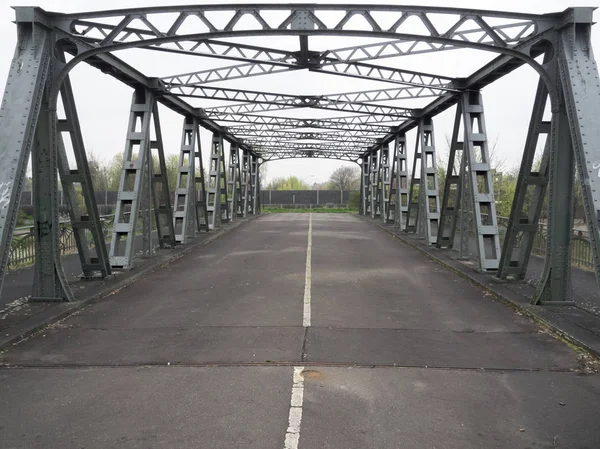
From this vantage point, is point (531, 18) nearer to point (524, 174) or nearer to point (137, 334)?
point (524, 174)

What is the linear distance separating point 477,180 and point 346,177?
8911cm

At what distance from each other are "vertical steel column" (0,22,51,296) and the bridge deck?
1.81 m

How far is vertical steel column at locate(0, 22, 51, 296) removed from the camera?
289 inches

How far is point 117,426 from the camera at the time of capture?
461 centimetres

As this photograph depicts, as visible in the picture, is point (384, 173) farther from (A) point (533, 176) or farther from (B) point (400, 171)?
(A) point (533, 176)

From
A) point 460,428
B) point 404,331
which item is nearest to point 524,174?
point 404,331

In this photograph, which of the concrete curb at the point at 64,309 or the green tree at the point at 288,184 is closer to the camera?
the concrete curb at the point at 64,309

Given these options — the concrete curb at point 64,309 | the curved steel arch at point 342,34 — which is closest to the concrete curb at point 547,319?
the curved steel arch at point 342,34

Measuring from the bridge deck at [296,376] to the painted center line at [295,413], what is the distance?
0.10 feet

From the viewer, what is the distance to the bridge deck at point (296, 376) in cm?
449

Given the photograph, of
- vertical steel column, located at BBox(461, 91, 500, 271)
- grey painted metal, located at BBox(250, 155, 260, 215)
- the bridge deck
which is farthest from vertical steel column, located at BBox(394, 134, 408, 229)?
grey painted metal, located at BBox(250, 155, 260, 215)

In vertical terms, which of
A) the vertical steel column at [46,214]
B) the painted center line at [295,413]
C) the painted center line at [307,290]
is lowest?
the painted center line at [307,290]

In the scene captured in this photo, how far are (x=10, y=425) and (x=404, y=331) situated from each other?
511 centimetres

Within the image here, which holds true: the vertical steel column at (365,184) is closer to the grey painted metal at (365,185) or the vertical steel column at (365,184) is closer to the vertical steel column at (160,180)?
the grey painted metal at (365,185)
